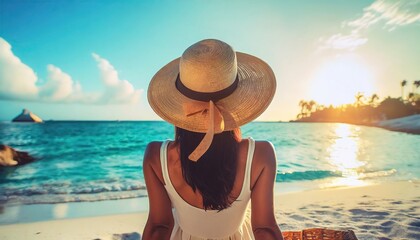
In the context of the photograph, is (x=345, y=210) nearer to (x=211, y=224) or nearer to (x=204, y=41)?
(x=211, y=224)

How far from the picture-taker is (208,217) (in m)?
1.48

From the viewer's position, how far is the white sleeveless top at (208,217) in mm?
1376

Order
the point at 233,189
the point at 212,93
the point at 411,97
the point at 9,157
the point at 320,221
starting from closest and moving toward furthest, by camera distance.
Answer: the point at 212,93 < the point at 233,189 < the point at 320,221 < the point at 9,157 < the point at 411,97

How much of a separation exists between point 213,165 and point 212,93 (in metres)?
0.31

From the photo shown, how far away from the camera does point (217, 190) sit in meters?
1.35

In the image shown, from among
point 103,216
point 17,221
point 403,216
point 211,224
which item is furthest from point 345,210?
point 17,221

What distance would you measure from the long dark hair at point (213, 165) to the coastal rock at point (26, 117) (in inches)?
2662

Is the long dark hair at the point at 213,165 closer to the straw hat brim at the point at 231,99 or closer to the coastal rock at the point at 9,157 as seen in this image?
the straw hat brim at the point at 231,99

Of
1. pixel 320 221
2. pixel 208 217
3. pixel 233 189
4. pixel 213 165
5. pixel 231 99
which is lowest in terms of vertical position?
pixel 320 221

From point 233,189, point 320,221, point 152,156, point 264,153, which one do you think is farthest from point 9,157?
point 264,153

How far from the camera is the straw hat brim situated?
1293mm

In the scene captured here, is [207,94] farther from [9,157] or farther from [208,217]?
[9,157]

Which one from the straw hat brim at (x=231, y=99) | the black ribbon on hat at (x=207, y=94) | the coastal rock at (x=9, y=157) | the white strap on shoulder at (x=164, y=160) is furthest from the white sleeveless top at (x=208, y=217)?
the coastal rock at (x=9, y=157)

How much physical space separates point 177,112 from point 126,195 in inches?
242
